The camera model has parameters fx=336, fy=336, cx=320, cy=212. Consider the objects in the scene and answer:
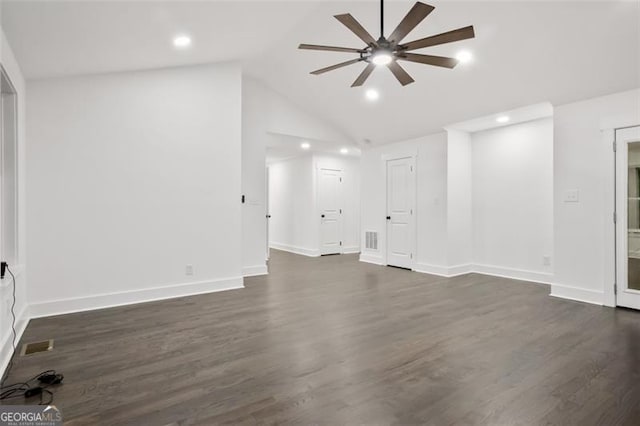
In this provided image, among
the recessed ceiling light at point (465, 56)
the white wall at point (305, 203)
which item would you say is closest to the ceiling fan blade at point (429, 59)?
the recessed ceiling light at point (465, 56)

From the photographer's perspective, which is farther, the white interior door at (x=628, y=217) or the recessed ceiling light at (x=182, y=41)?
the white interior door at (x=628, y=217)

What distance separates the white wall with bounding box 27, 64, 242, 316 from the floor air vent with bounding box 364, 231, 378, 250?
10.9 feet

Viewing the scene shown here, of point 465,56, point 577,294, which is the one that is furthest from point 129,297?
point 577,294

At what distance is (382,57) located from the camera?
107 inches

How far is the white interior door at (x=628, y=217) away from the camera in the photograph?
3.87 m

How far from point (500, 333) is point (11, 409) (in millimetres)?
3761

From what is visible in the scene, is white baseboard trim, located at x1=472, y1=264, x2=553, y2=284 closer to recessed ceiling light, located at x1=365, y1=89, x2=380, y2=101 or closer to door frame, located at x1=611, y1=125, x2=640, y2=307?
door frame, located at x1=611, y1=125, x2=640, y2=307

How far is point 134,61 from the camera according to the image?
154 inches

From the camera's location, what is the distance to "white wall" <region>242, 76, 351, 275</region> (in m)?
5.97

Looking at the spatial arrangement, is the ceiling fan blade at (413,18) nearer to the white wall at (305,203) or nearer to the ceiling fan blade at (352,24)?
the ceiling fan blade at (352,24)

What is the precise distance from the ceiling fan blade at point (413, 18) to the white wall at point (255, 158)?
12.8ft

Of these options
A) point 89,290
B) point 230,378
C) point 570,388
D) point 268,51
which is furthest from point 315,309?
point 268,51

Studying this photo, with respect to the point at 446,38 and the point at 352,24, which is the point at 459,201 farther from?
the point at 352,24

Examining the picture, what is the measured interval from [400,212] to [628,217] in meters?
3.46
